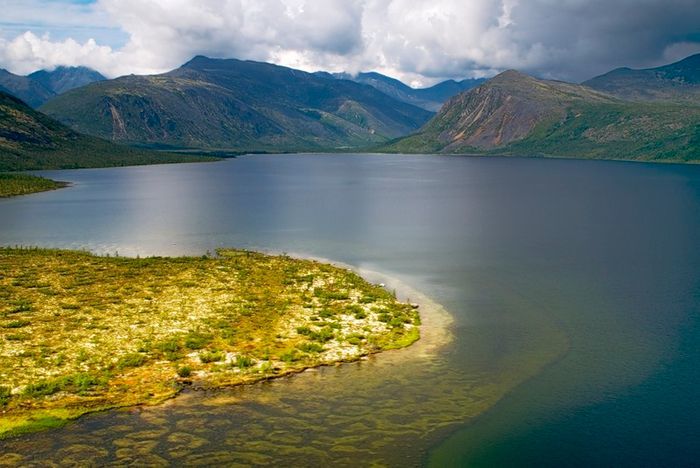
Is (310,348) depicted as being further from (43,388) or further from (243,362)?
(43,388)

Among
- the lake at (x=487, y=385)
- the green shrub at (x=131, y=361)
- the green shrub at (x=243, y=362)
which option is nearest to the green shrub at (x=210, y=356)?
the green shrub at (x=243, y=362)

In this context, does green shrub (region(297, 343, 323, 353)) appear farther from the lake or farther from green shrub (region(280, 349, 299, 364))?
the lake

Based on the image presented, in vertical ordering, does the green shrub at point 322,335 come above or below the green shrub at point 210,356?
above

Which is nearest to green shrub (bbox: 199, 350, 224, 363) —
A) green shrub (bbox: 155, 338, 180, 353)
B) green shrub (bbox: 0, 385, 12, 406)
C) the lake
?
green shrub (bbox: 155, 338, 180, 353)

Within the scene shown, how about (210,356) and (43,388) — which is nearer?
(43,388)

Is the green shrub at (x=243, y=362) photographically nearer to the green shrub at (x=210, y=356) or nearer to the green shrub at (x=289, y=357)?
the green shrub at (x=210, y=356)

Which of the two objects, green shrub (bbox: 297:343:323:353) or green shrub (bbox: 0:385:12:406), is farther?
green shrub (bbox: 297:343:323:353)

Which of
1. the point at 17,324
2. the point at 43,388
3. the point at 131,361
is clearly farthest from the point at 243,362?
the point at 17,324

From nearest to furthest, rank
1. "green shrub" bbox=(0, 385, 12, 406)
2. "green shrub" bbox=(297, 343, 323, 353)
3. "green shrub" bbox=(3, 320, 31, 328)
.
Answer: "green shrub" bbox=(0, 385, 12, 406)
"green shrub" bbox=(297, 343, 323, 353)
"green shrub" bbox=(3, 320, 31, 328)

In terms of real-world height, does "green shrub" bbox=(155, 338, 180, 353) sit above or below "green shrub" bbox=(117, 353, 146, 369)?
above
